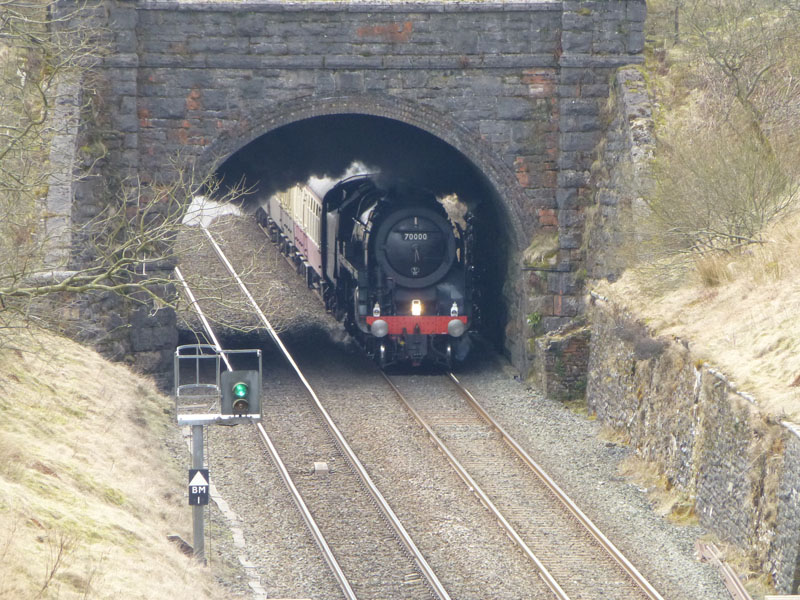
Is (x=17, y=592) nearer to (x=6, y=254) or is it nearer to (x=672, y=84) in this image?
(x=6, y=254)

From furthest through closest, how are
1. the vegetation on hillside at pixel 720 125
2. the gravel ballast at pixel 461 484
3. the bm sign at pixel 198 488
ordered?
the vegetation on hillside at pixel 720 125
the gravel ballast at pixel 461 484
the bm sign at pixel 198 488

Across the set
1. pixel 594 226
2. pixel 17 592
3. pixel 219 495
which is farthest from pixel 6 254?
pixel 594 226

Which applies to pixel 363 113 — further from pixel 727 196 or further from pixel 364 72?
pixel 727 196

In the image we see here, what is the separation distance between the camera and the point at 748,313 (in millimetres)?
15625

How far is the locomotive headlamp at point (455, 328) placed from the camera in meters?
22.9

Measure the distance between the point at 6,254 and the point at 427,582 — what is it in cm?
719

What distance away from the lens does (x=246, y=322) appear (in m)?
28.0

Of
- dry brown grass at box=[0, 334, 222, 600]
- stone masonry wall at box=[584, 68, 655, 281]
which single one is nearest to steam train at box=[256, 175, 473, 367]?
stone masonry wall at box=[584, 68, 655, 281]

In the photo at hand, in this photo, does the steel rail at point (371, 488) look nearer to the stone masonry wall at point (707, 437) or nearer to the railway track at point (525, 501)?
the railway track at point (525, 501)

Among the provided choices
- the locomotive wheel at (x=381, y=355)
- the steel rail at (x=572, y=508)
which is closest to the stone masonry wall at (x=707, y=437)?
the steel rail at (x=572, y=508)

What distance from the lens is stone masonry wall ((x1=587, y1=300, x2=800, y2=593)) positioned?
1213 centimetres

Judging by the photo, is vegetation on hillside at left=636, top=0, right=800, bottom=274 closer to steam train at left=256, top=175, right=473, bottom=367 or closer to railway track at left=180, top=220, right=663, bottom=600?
railway track at left=180, top=220, right=663, bottom=600

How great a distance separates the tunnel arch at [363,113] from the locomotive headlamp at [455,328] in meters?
2.96

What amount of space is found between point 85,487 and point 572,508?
6325 millimetres
